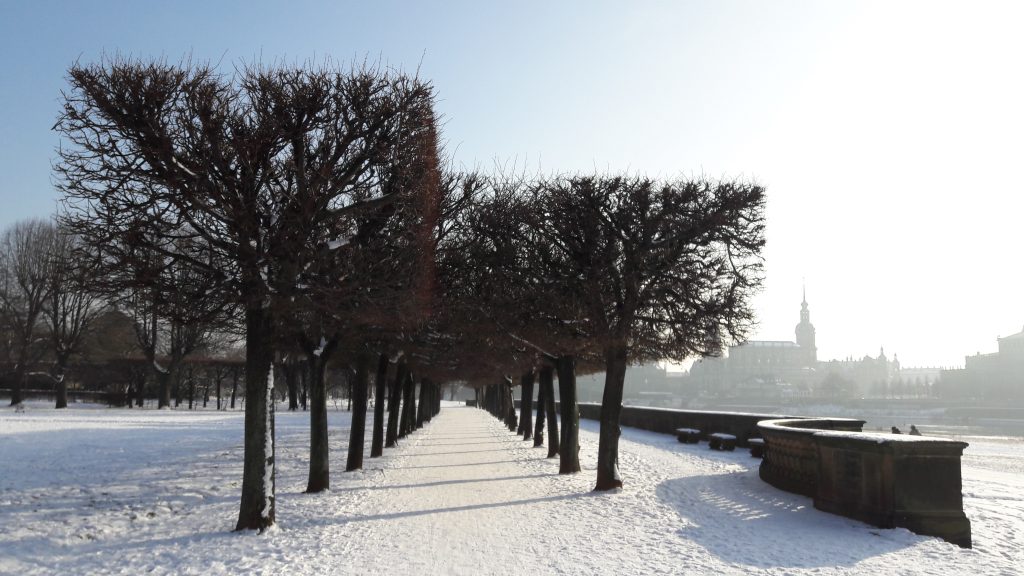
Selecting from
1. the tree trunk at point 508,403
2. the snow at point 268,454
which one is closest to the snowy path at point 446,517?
the snow at point 268,454

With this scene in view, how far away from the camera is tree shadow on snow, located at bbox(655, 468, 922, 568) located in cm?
922

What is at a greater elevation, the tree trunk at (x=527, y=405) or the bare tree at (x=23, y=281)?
the bare tree at (x=23, y=281)

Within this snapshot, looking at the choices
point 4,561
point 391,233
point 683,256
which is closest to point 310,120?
point 391,233

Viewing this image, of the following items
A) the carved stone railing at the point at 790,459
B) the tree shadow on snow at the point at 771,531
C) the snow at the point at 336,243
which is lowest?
the tree shadow on snow at the point at 771,531

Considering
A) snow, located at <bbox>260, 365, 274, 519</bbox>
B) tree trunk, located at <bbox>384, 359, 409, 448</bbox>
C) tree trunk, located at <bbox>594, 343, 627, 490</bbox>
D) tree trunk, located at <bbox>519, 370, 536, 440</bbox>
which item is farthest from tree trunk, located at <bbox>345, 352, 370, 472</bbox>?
tree trunk, located at <bbox>519, 370, 536, 440</bbox>

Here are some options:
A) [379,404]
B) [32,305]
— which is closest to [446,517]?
[379,404]

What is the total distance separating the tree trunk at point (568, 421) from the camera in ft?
61.2

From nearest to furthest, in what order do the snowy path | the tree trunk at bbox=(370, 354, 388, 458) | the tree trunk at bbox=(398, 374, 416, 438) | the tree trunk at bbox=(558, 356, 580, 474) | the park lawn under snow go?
the park lawn under snow
the snowy path
the tree trunk at bbox=(558, 356, 580, 474)
the tree trunk at bbox=(370, 354, 388, 458)
the tree trunk at bbox=(398, 374, 416, 438)

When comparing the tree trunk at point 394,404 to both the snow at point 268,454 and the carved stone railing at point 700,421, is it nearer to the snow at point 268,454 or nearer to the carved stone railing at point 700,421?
the carved stone railing at point 700,421

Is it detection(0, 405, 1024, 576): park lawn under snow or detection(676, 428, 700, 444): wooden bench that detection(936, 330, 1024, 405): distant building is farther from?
detection(0, 405, 1024, 576): park lawn under snow

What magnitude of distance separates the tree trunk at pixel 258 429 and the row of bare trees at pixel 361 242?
1.1 inches

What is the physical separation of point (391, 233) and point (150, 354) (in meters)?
40.5

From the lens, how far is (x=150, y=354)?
46656mm

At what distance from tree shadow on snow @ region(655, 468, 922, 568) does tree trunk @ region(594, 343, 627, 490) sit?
3.61ft
